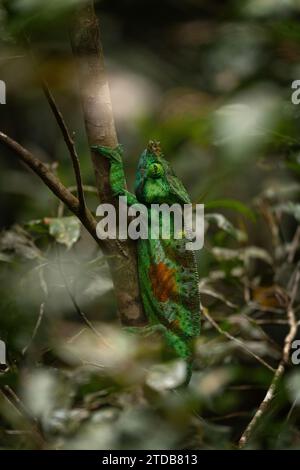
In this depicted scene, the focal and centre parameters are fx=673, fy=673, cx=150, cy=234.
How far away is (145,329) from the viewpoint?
1868 mm

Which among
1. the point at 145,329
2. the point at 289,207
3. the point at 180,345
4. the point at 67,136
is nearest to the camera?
the point at 67,136

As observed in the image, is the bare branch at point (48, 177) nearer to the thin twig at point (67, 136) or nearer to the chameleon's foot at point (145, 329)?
the thin twig at point (67, 136)

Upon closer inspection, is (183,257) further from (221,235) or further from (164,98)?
(164,98)

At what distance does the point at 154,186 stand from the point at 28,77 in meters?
1.69

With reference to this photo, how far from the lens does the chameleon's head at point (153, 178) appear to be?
210 cm

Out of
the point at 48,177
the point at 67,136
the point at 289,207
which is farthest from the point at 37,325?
the point at 289,207

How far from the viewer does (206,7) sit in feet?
13.7

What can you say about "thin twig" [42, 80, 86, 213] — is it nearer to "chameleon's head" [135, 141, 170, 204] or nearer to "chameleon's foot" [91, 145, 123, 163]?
"chameleon's foot" [91, 145, 123, 163]

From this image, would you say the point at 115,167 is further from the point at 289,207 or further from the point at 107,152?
the point at 289,207

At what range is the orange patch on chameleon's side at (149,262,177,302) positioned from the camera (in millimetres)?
1994

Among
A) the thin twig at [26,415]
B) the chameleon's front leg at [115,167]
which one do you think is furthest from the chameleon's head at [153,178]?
the thin twig at [26,415]

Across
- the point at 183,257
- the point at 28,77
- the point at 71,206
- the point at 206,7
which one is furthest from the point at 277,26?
the point at 206,7

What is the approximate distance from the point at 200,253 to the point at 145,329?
690 millimetres

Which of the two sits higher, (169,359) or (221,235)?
(221,235)
